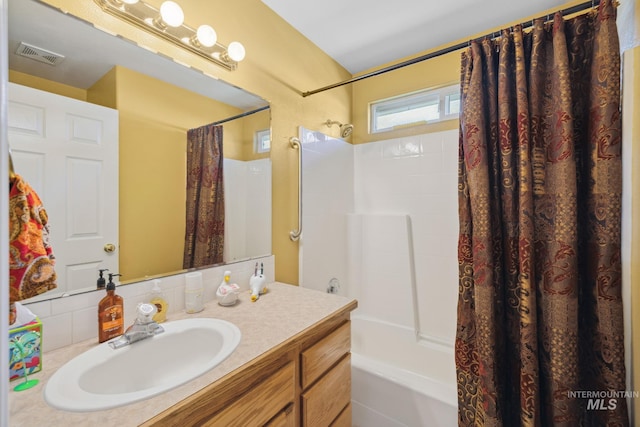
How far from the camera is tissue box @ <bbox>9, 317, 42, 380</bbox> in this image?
68 cm

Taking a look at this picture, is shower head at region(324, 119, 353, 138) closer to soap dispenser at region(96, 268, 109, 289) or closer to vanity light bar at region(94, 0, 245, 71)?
vanity light bar at region(94, 0, 245, 71)

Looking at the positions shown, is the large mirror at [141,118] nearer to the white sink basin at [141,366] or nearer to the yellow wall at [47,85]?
the yellow wall at [47,85]

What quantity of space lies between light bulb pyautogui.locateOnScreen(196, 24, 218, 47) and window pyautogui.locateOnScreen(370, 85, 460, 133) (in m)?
1.55

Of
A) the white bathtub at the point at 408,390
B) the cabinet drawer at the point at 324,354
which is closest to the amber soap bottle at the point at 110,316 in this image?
the cabinet drawer at the point at 324,354

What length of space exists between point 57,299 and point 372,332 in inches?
79.7

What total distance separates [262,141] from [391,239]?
1.31 meters

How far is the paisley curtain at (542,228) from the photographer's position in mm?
1011

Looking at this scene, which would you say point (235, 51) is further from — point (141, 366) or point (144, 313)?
point (141, 366)

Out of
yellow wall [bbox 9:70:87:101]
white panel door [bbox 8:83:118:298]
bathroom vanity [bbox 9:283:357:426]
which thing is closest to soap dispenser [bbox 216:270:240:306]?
bathroom vanity [bbox 9:283:357:426]

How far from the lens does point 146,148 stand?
43.6 inches

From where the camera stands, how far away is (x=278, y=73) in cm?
175

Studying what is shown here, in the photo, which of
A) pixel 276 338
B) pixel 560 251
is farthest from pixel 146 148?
pixel 560 251

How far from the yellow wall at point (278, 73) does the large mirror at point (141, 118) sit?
0.13m

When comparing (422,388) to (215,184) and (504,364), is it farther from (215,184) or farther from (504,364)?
(215,184)
